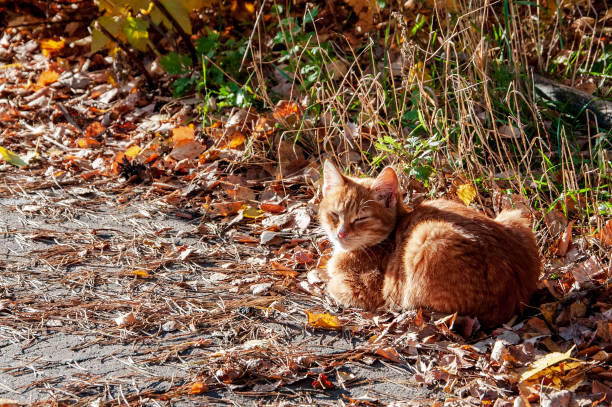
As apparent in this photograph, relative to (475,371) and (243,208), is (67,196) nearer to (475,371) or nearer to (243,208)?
(243,208)

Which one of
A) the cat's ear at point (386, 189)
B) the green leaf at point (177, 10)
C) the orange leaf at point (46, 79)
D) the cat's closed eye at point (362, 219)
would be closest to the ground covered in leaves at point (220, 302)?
the cat's closed eye at point (362, 219)

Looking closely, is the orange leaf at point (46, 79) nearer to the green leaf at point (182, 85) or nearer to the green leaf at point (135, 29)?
the green leaf at point (135, 29)

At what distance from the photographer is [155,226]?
4.64 meters

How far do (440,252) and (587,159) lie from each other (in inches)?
74.1

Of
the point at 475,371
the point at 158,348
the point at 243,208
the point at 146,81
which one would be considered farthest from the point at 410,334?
the point at 146,81

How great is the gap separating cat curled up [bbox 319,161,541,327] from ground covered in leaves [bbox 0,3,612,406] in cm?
11

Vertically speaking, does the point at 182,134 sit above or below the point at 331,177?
below

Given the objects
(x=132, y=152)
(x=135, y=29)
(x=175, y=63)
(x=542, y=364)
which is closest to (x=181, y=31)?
(x=175, y=63)

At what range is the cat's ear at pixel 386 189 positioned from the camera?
12.1ft

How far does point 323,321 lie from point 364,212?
66 cm

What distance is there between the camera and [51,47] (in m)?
7.68

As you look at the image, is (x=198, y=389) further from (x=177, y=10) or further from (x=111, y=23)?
(x=111, y=23)

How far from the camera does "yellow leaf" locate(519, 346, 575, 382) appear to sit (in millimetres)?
2781

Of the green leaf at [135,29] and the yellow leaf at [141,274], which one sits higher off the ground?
the green leaf at [135,29]
